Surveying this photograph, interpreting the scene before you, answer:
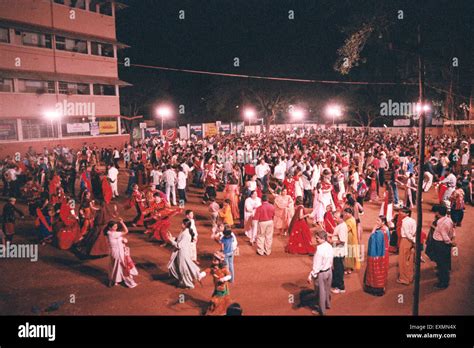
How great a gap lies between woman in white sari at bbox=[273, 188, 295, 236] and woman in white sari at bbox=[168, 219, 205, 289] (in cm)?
370

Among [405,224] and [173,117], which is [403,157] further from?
[173,117]

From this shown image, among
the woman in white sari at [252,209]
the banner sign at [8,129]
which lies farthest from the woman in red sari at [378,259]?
the banner sign at [8,129]

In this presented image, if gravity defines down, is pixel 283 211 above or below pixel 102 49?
below

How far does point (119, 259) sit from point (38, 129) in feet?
68.3

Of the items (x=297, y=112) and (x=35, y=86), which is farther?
(x=297, y=112)

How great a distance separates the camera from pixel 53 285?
8008mm

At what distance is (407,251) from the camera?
25.1ft

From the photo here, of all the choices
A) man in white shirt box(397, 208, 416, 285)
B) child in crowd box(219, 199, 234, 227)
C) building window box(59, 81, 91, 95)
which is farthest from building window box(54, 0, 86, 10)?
man in white shirt box(397, 208, 416, 285)

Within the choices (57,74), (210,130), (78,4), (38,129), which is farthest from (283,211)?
(210,130)

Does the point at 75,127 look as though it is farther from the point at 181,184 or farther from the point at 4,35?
the point at 181,184

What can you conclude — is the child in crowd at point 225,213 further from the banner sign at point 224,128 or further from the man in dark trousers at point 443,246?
the banner sign at point 224,128

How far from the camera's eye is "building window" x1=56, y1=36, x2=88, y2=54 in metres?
26.1

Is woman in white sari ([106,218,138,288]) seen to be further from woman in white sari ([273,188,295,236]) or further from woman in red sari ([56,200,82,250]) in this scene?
woman in white sari ([273,188,295,236])

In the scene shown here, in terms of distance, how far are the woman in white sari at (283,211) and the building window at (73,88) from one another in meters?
21.3
